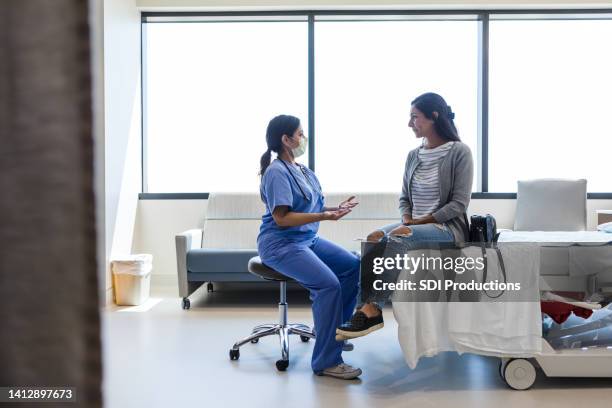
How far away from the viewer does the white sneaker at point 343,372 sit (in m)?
2.71

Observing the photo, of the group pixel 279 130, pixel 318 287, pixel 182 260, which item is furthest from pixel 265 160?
pixel 182 260

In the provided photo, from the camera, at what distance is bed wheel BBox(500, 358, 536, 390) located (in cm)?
256

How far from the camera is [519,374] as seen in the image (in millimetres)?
2566

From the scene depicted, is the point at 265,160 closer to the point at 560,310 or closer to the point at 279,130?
the point at 279,130

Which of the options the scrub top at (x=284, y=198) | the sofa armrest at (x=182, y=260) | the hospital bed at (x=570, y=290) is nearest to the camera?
the hospital bed at (x=570, y=290)

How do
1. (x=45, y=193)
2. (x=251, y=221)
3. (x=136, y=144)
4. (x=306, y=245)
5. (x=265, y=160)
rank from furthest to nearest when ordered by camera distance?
(x=136, y=144)
(x=251, y=221)
(x=265, y=160)
(x=306, y=245)
(x=45, y=193)

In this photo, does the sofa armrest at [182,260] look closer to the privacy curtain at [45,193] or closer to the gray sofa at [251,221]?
the gray sofa at [251,221]

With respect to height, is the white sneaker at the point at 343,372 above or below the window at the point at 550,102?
below

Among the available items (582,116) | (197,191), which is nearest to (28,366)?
(197,191)

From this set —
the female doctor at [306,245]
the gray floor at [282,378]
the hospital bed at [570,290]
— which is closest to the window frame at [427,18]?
the gray floor at [282,378]

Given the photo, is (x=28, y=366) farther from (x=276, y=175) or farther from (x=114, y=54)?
(x=114, y=54)

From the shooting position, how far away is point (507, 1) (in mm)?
5125

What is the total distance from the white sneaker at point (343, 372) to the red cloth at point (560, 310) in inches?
35.0

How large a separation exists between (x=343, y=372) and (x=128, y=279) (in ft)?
7.70
